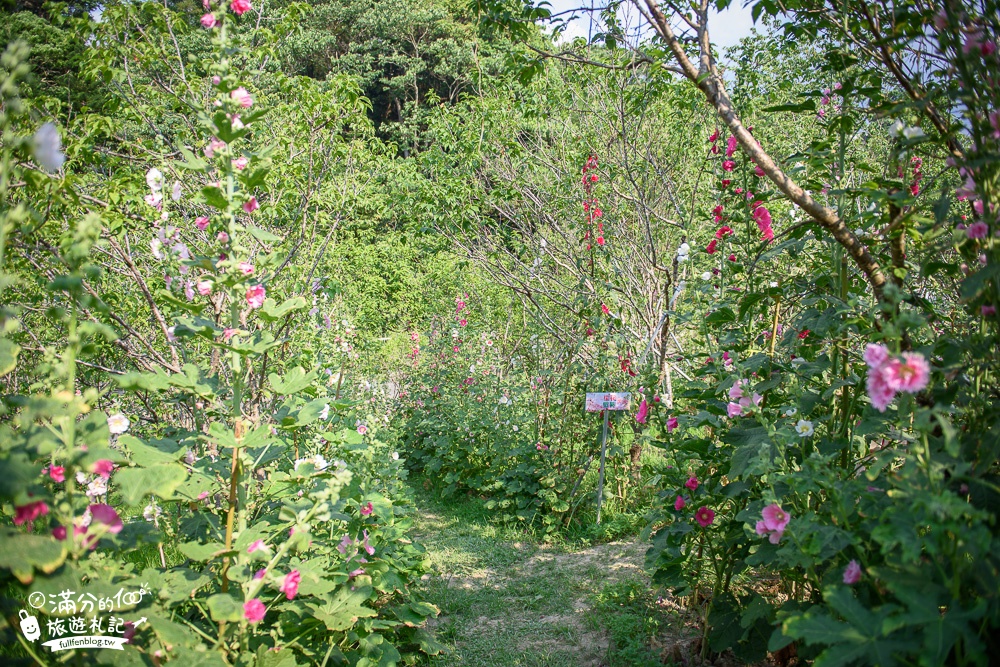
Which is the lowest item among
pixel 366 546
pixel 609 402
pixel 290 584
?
pixel 366 546

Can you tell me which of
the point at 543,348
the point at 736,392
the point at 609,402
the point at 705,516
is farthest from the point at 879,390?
the point at 543,348

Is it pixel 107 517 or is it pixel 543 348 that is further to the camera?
pixel 543 348

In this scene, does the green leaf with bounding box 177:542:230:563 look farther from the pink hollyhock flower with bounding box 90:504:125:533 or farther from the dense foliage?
the pink hollyhock flower with bounding box 90:504:125:533

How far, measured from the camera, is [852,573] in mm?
1444

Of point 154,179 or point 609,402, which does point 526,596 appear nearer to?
point 609,402

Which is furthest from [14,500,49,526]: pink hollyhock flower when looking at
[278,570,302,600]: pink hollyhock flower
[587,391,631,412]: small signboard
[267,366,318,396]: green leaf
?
[587,391,631,412]: small signboard

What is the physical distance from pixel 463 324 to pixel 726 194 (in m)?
3.84

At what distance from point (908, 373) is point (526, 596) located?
8.30ft

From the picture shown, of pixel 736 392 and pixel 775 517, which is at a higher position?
pixel 736 392

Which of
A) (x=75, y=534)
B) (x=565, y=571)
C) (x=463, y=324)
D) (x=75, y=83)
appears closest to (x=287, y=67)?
(x=75, y=83)

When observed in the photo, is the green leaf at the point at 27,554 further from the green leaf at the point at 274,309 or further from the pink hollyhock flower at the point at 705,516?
the pink hollyhock flower at the point at 705,516

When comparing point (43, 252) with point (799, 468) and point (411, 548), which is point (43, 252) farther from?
point (799, 468)

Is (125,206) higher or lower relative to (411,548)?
higher

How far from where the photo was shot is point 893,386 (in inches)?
47.0
